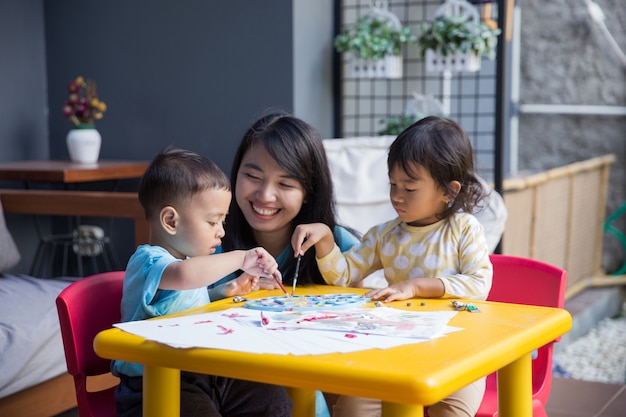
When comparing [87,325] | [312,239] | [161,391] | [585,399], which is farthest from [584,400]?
[161,391]

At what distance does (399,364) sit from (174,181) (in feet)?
2.22

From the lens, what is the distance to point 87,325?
168cm

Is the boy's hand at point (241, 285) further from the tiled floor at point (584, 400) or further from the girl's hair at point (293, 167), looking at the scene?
the tiled floor at point (584, 400)

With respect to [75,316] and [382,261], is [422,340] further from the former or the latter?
[75,316]

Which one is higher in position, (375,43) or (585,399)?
(375,43)

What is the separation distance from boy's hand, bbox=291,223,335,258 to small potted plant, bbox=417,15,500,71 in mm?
1889

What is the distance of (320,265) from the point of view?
5.89 feet

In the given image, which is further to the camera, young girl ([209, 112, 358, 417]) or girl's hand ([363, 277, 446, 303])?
young girl ([209, 112, 358, 417])

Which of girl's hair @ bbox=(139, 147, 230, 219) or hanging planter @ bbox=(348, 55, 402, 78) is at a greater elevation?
hanging planter @ bbox=(348, 55, 402, 78)

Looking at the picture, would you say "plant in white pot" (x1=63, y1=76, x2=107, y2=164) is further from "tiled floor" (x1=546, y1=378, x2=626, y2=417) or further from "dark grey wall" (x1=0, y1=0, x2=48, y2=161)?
"tiled floor" (x1=546, y1=378, x2=626, y2=417)

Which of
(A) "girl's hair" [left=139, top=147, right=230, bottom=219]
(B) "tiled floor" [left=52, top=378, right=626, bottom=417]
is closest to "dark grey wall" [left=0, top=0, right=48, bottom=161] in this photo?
(B) "tiled floor" [left=52, top=378, right=626, bottom=417]

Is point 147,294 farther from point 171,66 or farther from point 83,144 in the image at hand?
point 171,66

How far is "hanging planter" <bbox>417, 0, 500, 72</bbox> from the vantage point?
346cm

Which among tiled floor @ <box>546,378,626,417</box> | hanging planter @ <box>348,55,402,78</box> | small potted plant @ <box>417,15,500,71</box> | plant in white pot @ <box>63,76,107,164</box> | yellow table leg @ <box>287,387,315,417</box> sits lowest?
tiled floor @ <box>546,378,626,417</box>
